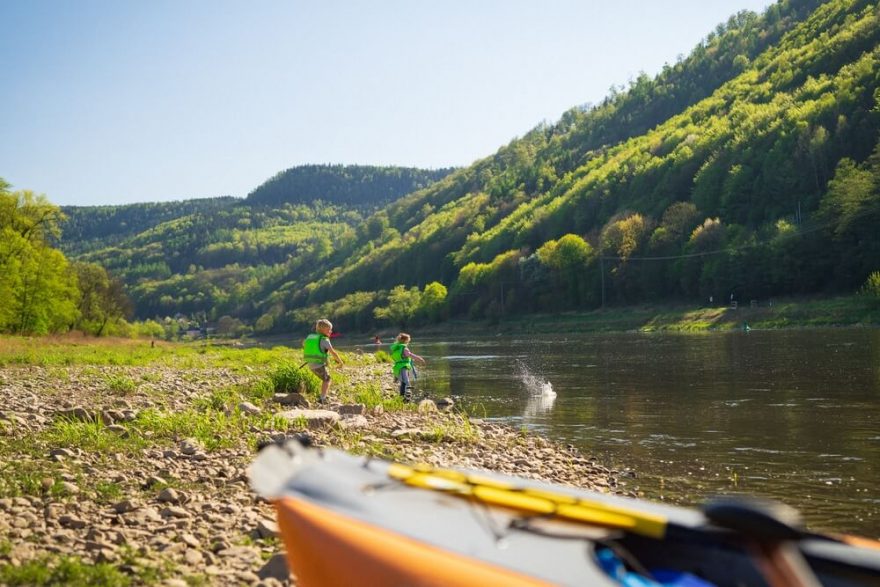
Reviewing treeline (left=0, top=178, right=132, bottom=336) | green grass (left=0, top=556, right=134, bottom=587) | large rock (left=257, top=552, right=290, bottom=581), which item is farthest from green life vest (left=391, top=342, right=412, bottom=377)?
treeline (left=0, top=178, right=132, bottom=336)

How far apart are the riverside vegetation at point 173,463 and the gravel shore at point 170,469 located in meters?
0.02

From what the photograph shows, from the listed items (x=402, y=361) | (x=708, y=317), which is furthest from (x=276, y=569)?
(x=708, y=317)

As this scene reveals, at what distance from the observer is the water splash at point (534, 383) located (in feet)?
74.9

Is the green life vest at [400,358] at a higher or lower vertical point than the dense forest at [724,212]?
lower

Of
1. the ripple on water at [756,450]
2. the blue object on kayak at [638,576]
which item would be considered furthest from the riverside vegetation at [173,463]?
the blue object on kayak at [638,576]

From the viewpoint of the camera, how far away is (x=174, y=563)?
229 inches

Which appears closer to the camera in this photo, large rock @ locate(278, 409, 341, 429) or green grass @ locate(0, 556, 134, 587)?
green grass @ locate(0, 556, 134, 587)

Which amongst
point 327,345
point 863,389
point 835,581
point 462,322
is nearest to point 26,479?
point 835,581

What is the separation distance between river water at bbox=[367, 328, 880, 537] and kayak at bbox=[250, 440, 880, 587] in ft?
18.1

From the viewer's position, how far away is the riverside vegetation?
5781 mm

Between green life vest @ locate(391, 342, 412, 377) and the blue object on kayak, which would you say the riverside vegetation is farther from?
the blue object on kayak

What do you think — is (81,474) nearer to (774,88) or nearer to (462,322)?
(462,322)

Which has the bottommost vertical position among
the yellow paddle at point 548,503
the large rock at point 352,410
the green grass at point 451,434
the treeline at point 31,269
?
the green grass at point 451,434

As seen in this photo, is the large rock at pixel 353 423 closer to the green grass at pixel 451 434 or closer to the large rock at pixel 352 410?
the large rock at pixel 352 410
